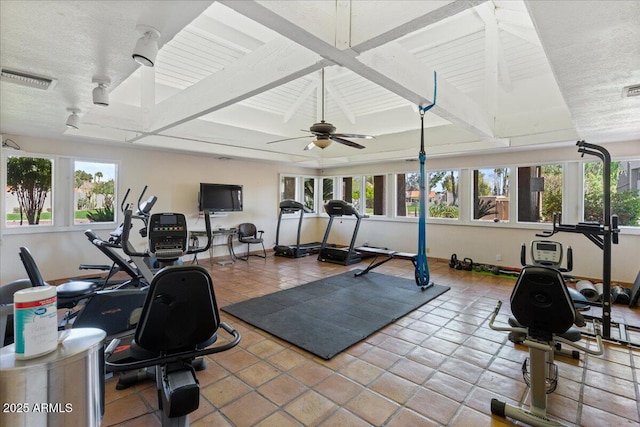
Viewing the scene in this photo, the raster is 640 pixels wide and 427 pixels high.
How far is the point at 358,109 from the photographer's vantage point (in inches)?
299

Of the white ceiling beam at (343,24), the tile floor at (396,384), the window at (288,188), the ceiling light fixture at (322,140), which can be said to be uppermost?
the white ceiling beam at (343,24)

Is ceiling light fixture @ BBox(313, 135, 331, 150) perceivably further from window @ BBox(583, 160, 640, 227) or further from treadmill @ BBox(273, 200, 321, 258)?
window @ BBox(583, 160, 640, 227)

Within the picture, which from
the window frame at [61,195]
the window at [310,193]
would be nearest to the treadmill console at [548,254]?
the window frame at [61,195]

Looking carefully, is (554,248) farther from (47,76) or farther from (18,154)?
(18,154)

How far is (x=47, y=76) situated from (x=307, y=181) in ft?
24.5

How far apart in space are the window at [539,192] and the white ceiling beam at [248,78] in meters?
5.65

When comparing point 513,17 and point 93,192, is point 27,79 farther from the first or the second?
point 513,17

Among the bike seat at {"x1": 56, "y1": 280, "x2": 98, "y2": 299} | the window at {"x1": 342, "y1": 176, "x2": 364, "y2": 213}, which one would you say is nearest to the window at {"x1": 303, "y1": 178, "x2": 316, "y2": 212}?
the window at {"x1": 342, "y1": 176, "x2": 364, "y2": 213}

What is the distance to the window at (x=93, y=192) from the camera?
5.57 m

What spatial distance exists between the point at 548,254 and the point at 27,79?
484 centimetres

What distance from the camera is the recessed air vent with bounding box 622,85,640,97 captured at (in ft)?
8.53

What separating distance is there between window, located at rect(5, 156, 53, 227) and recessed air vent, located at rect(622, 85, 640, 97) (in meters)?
7.80

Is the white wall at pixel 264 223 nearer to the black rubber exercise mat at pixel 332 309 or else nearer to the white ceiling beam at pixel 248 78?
the black rubber exercise mat at pixel 332 309

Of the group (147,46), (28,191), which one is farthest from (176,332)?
(28,191)
